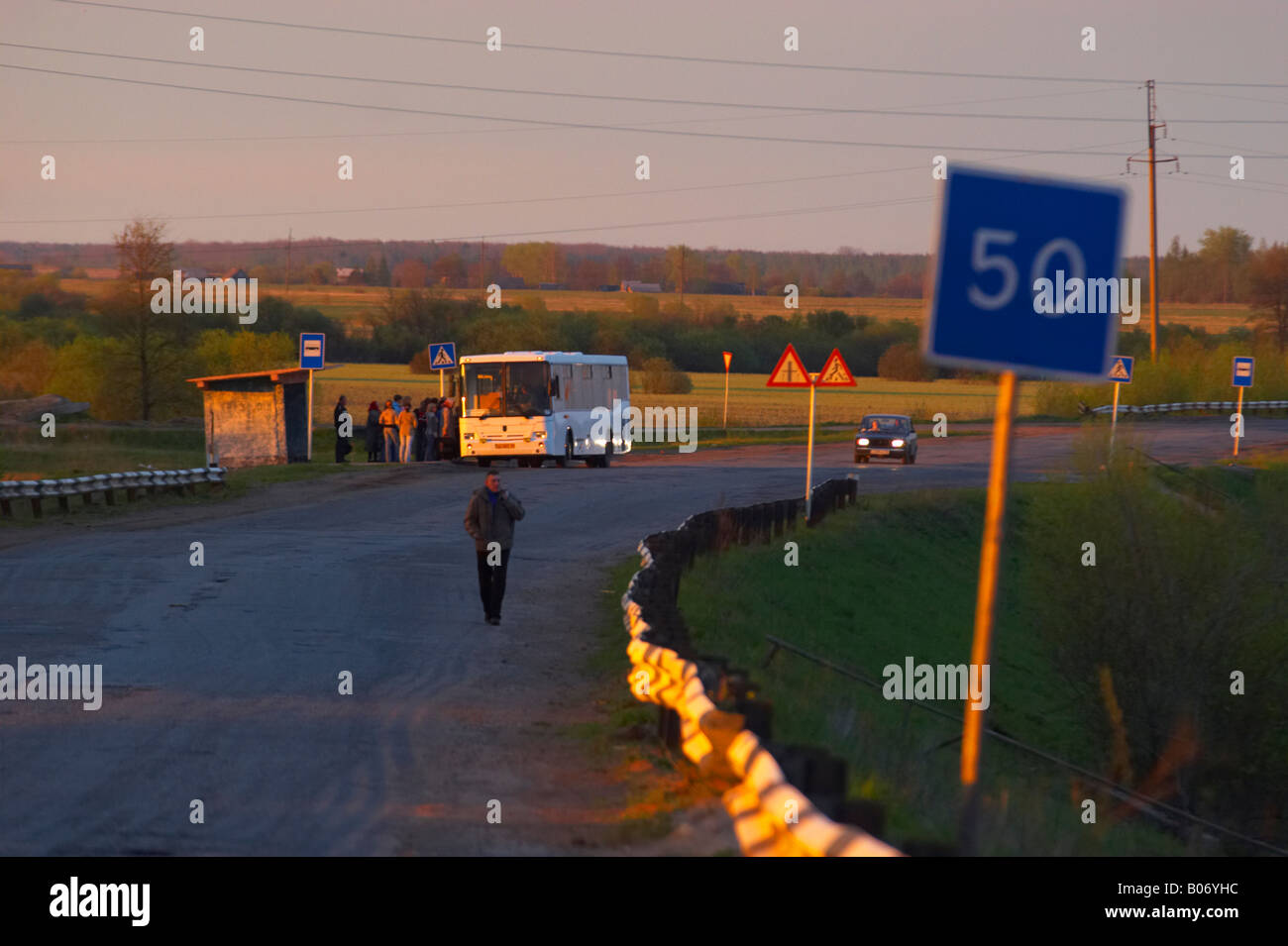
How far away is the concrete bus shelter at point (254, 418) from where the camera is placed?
37.2 m

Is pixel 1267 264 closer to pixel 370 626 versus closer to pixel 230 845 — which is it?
pixel 370 626

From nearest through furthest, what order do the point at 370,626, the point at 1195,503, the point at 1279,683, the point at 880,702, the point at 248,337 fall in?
the point at 370,626 < the point at 880,702 < the point at 1279,683 < the point at 1195,503 < the point at 248,337

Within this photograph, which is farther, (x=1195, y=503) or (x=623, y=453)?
(x=623, y=453)

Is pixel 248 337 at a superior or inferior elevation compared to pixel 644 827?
superior

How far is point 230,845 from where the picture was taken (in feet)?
24.1

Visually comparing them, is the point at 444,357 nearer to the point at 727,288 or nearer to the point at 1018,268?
the point at 1018,268

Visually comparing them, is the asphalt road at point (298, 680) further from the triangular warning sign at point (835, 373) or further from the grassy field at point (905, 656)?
the triangular warning sign at point (835, 373)

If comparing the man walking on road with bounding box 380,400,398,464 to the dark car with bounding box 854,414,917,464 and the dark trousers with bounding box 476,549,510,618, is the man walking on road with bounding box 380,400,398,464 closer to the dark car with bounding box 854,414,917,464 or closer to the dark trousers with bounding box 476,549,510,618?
the dark car with bounding box 854,414,917,464

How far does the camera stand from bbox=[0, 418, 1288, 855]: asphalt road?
7973mm

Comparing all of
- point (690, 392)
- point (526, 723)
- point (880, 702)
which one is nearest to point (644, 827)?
point (526, 723)

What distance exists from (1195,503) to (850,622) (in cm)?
758

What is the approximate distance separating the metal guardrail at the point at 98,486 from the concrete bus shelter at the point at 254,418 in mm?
7365

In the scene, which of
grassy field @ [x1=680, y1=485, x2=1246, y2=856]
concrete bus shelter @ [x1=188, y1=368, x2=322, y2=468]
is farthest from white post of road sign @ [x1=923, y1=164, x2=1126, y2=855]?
concrete bus shelter @ [x1=188, y1=368, x2=322, y2=468]

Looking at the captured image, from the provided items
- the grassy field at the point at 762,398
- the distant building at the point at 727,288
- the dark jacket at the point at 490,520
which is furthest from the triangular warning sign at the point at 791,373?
the distant building at the point at 727,288
